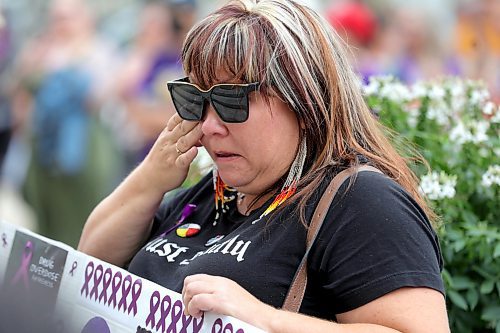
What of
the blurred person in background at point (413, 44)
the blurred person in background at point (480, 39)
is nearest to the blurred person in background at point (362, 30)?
the blurred person in background at point (413, 44)

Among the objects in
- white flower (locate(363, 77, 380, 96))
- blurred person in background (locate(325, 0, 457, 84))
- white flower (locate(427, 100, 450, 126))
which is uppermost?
blurred person in background (locate(325, 0, 457, 84))

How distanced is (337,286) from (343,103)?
0.46 metres

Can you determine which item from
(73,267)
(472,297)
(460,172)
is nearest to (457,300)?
(472,297)

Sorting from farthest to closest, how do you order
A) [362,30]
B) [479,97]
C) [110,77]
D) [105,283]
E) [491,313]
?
[362,30] → [110,77] → [479,97] → [491,313] → [105,283]

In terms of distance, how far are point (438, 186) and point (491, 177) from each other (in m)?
0.16

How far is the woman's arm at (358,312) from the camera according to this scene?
1.98 metres

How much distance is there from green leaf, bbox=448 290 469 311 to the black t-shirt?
47 cm

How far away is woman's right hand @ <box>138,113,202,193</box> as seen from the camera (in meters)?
2.58

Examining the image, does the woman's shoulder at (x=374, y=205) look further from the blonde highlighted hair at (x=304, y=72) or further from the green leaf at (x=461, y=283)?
the green leaf at (x=461, y=283)

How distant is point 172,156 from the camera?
2652 millimetres

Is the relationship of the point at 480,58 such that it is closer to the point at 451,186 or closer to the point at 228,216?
the point at 451,186

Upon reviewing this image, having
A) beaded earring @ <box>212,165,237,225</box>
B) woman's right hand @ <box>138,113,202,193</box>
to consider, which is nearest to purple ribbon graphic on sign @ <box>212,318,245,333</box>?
beaded earring @ <box>212,165,237,225</box>

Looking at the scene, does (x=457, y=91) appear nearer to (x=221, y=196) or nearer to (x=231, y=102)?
(x=221, y=196)

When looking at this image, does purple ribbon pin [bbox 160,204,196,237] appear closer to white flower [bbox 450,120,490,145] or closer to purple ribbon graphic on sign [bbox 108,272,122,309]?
purple ribbon graphic on sign [bbox 108,272,122,309]
